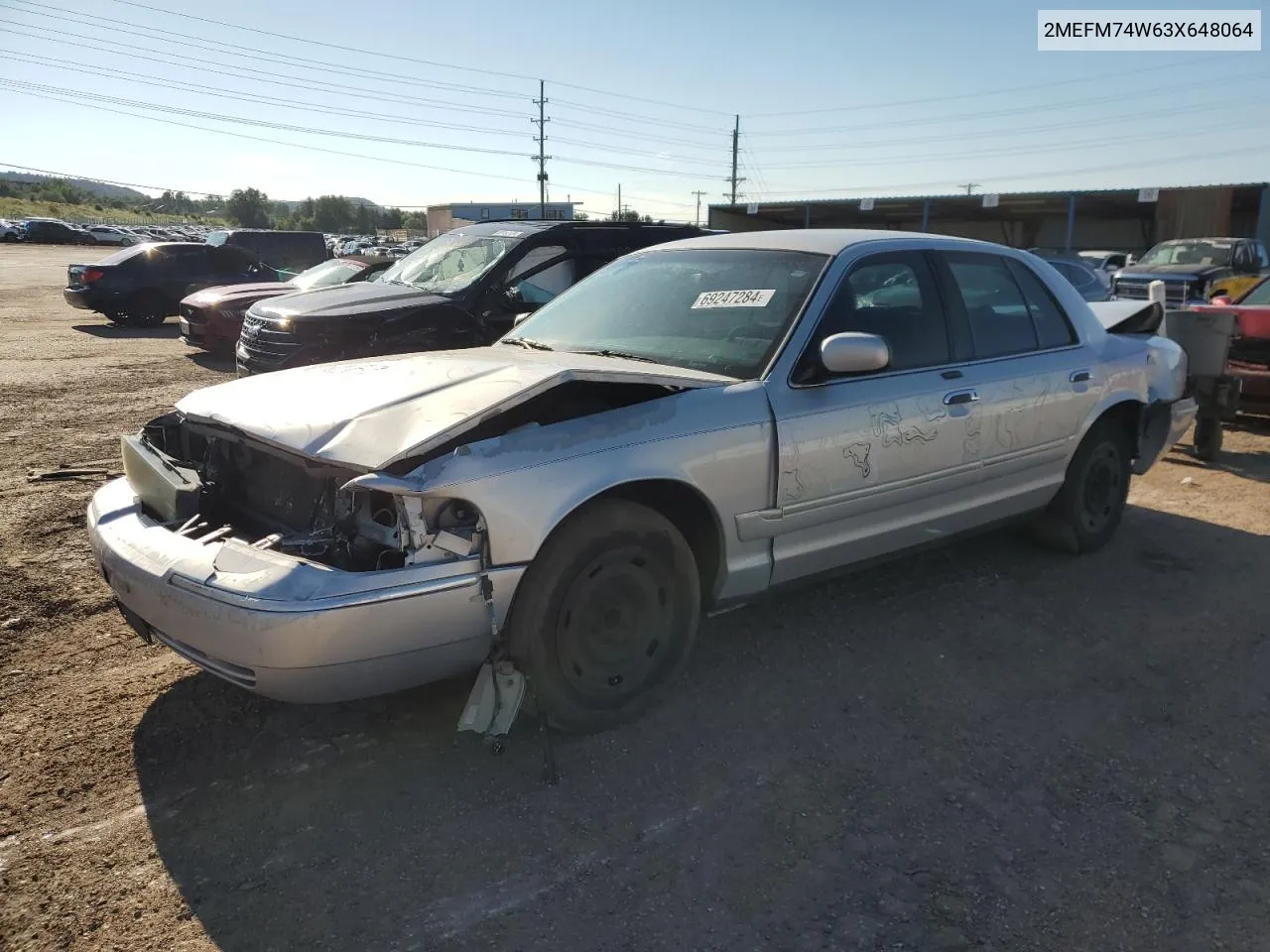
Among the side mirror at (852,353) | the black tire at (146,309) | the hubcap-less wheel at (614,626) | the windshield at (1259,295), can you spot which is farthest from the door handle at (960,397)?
the black tire at (146,309)

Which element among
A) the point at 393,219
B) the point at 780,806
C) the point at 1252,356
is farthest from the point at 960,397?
the point at 393,219

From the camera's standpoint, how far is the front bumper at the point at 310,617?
2.61 meters

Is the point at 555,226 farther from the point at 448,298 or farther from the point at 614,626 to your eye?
the point at 614,626

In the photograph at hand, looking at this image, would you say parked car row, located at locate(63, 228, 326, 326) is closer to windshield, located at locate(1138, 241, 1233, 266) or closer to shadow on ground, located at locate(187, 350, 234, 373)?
shadow on ground, located at locate(187, 350, 234, 373)

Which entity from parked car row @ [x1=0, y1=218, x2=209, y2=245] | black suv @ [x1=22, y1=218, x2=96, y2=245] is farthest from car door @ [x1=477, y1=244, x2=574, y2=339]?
black suv @ [x1=22, y1=218, x2=96, y2=245]

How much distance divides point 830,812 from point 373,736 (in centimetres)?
154

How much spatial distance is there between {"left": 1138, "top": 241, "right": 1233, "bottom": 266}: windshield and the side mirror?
1776cm

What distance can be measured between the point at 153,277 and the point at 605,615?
54.2 ft

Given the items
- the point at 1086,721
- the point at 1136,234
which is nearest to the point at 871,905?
the point at 1086,721

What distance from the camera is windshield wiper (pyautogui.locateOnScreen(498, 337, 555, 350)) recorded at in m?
4.15

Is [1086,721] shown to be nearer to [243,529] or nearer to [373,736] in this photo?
[373,736]

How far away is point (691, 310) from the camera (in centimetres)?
398

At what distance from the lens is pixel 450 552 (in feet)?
9.18

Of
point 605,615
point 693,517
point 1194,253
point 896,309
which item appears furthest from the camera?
point 1194,253
